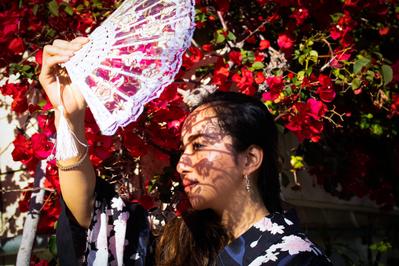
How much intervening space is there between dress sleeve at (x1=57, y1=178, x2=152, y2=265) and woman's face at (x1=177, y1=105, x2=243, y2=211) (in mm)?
203

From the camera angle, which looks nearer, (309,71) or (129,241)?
(129,241)

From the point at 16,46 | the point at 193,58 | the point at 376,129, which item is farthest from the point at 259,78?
the point at 376,129

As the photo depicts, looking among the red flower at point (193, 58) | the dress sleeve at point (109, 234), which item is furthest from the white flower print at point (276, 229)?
the red flower at point (193, 58)

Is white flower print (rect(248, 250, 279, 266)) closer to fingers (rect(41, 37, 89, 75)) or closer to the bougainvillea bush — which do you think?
the bougainvillea bush

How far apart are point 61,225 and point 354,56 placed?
1.56 meters

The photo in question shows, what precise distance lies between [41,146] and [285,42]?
108 cm

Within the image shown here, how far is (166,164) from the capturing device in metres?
2.30

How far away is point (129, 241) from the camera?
1.74m

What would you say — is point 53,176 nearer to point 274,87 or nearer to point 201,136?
point 201,136

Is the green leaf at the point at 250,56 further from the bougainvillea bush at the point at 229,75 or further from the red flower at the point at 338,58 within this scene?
the red flower at the point at 338,58

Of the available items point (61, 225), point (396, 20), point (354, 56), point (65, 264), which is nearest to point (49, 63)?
point (61, 225)

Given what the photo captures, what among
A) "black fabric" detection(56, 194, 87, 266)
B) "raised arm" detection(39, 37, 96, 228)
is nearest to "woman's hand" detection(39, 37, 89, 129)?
"raised arm" detection(39, 37, 96, 228)

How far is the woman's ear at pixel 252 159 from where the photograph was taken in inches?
68.4

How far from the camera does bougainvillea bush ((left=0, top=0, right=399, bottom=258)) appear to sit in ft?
6.85
